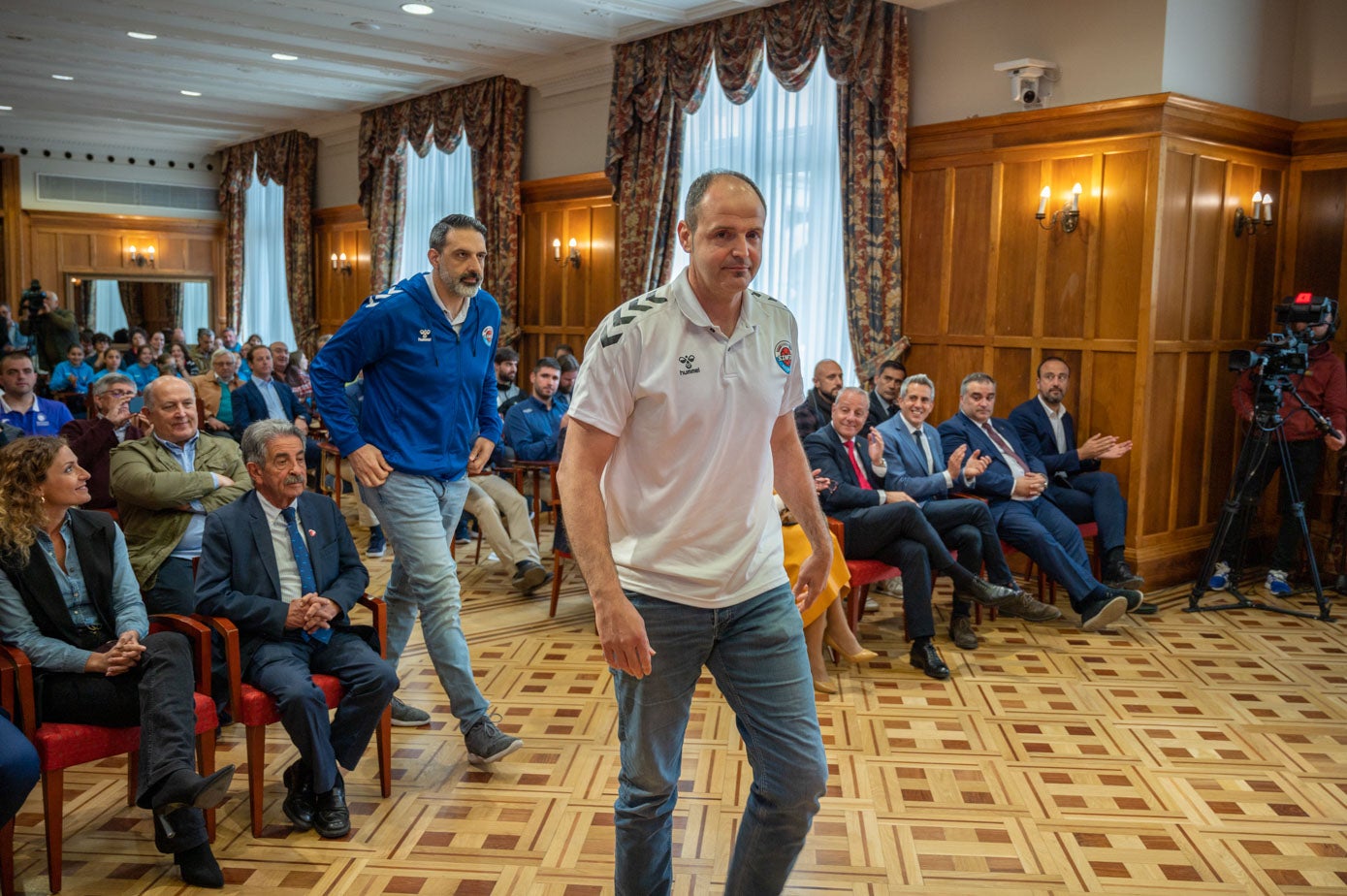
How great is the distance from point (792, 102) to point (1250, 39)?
2.90m

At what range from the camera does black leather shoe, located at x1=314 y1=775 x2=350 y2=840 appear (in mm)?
3277

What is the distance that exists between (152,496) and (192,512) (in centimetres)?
15

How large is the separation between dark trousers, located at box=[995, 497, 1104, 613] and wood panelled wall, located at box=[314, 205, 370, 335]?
8906mm

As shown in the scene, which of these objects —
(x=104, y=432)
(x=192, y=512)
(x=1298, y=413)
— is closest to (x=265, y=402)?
(x=104, y=432)

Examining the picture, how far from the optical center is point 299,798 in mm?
3375

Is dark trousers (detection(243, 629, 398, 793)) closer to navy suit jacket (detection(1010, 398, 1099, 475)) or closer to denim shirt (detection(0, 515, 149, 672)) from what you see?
denim shirt (detection(0, 515, 149, 672))

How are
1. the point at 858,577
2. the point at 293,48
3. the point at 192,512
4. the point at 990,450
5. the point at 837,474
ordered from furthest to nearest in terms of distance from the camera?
the point at 293,48
the point at 990,450
the point at 837,474
the point at 858,577
the point at 192,512

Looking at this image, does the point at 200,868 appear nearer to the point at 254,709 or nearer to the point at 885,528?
the point at 254,709

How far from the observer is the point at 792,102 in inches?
317

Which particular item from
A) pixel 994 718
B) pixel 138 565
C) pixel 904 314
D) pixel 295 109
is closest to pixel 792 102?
pixel 904 314

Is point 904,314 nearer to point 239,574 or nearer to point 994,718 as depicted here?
point 994,718

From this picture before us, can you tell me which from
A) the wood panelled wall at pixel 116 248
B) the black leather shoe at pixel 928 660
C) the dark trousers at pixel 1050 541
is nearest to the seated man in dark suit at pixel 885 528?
the black leather shoe at pixel 928 660

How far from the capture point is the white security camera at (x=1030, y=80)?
639cm

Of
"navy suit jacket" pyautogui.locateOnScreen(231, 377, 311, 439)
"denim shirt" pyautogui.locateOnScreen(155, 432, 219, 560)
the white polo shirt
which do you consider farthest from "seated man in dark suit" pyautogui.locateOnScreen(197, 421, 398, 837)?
"navy suit jacket" pyautogui.locateOnScreen(231, 377, 311, 439)
